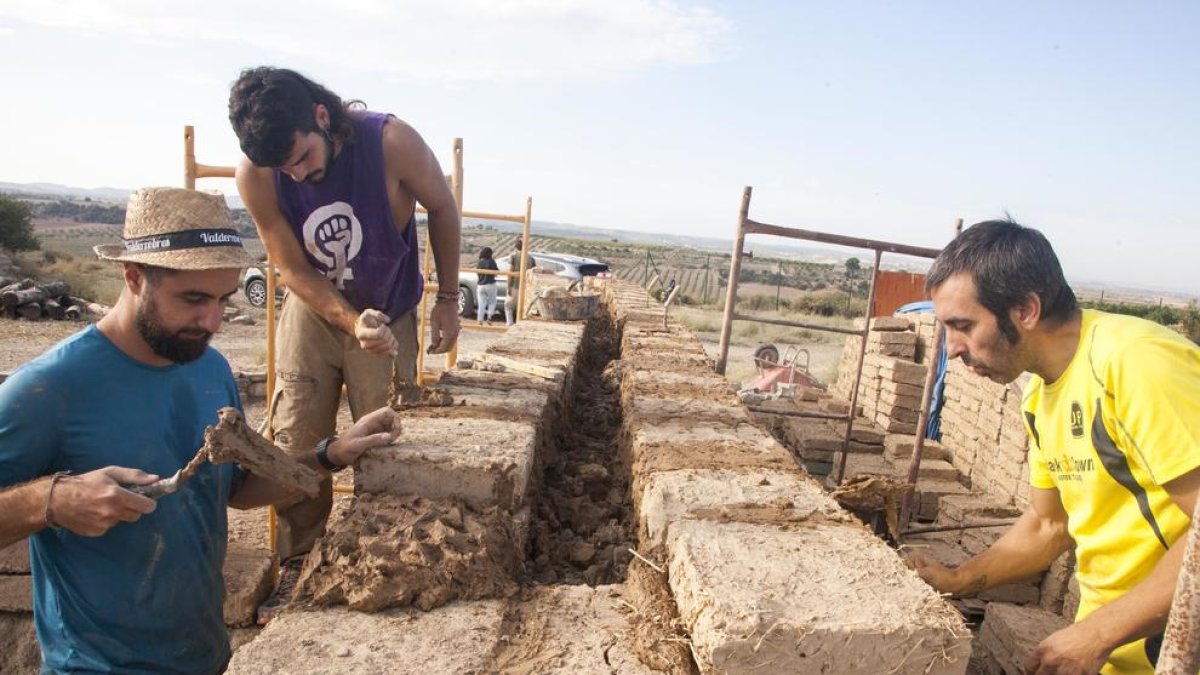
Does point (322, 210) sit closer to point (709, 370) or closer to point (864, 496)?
point (709, 370)

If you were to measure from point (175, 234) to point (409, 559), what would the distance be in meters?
0.95

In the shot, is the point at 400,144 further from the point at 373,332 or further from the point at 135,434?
the point at 135,434

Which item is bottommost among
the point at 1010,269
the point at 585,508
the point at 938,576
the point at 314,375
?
the point at 585,508

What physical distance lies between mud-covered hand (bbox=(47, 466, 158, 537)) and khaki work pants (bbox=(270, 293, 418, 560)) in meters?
1.55

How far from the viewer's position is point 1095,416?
6.07 feet

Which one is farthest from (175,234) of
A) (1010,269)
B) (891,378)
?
(891,378)

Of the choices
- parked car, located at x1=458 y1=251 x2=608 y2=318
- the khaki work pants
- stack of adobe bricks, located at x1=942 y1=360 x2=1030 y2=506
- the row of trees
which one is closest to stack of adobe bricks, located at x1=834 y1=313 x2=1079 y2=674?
stack of adobe bricks, located at x1=942 y1=360 x2=1030 y2=506

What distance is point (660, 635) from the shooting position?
166cm

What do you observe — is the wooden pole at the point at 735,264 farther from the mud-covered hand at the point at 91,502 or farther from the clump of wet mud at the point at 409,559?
the mud-covered hand at the point at 91,502

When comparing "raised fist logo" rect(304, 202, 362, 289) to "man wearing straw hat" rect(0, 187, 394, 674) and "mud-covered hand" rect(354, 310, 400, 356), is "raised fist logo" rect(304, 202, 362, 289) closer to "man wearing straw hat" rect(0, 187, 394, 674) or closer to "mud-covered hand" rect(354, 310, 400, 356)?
"mud-covered hand" rect(354, 310, 400, 356)

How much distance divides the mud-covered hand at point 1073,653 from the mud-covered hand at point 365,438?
5.83 ft

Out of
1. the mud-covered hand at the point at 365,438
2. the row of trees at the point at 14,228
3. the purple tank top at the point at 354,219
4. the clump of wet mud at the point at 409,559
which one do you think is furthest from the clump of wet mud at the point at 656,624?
the row of trees at the point at 14,228

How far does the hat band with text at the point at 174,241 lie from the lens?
1801mm

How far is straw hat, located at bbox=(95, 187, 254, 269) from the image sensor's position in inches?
70.6
